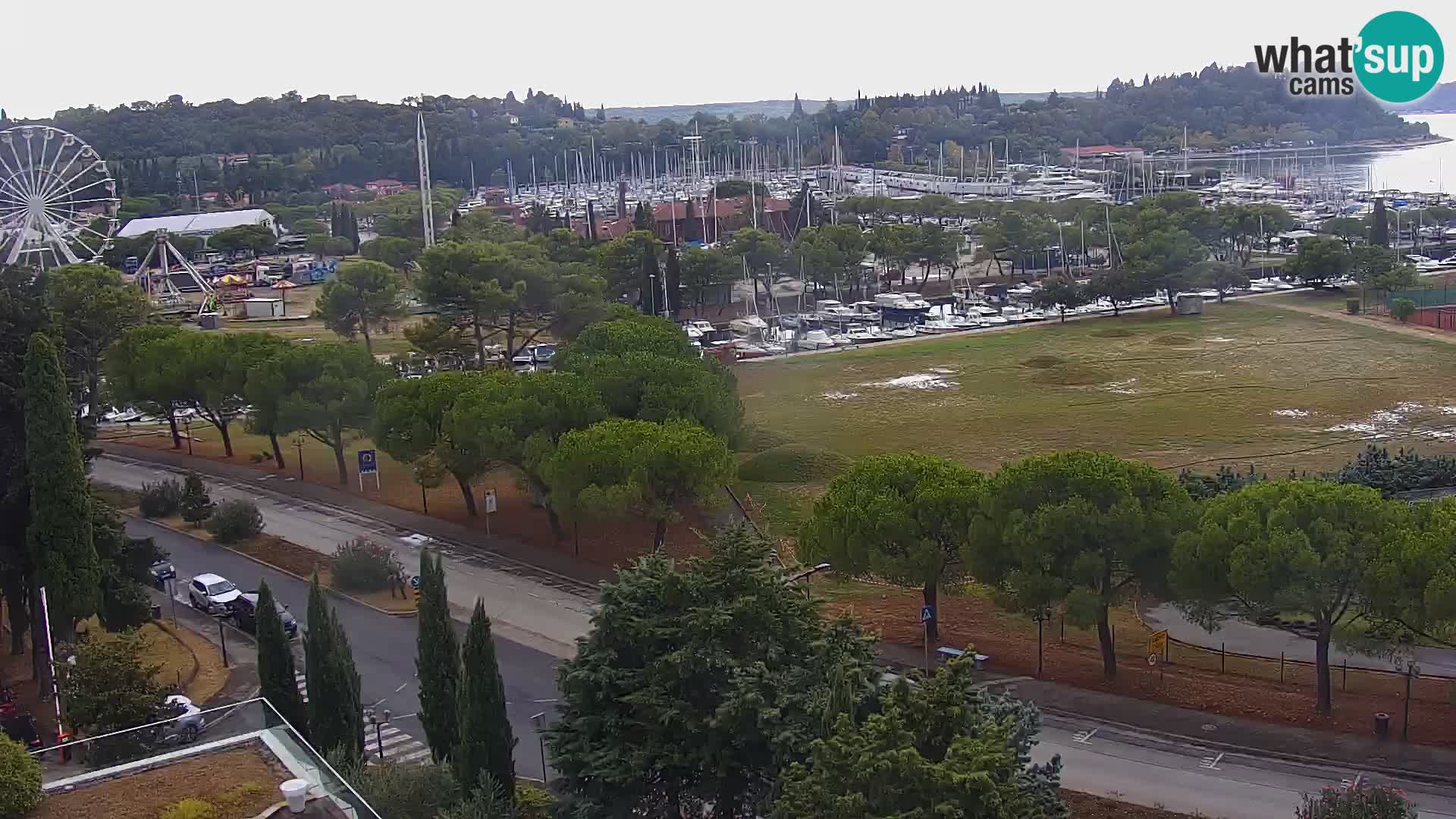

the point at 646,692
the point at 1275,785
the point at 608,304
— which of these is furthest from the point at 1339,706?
the point at 608,304

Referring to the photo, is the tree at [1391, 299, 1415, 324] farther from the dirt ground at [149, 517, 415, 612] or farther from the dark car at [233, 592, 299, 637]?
Result: the dark car at [233, 592, 299, 637]

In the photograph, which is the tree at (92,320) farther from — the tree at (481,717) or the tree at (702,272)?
the tree at (702,272)

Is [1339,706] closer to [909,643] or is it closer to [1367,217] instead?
[909,643]

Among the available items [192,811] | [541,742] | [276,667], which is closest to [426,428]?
[276,667]

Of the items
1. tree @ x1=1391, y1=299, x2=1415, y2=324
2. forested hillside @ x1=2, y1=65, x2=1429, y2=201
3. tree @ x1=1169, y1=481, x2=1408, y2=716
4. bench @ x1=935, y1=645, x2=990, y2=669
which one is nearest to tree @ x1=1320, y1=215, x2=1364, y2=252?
tree @ x1=1391, y1=299, x2=1415, y2=324

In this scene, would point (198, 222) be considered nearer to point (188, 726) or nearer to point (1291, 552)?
point (188, 726)

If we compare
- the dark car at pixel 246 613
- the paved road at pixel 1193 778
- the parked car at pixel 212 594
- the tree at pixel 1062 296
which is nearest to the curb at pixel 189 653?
the parked car at pixel 212 594
